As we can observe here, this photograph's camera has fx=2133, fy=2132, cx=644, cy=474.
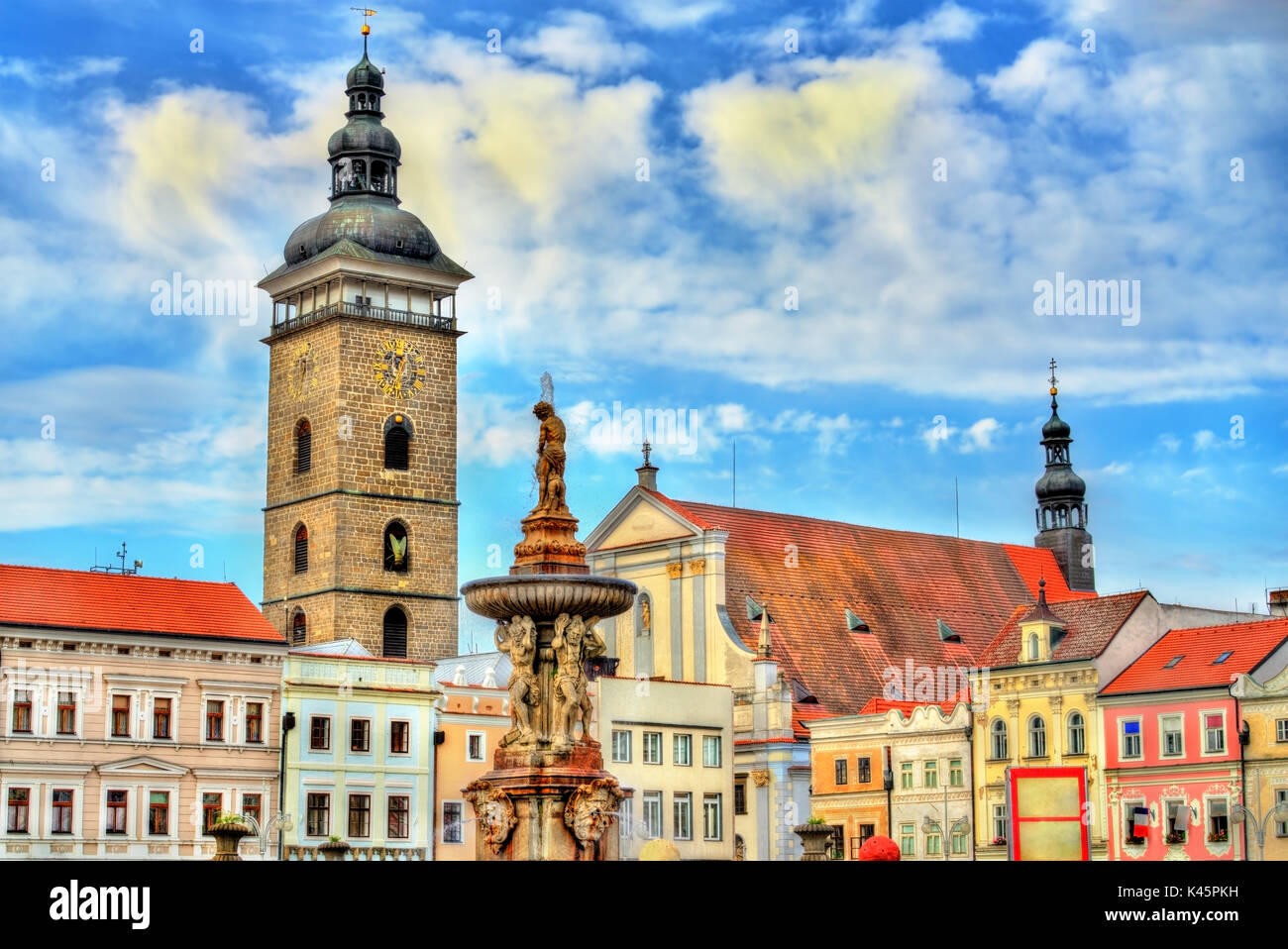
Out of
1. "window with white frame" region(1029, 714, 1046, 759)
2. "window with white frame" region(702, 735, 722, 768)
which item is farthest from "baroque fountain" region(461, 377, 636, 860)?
"window with white frame" region(702, 735, 722, 768)

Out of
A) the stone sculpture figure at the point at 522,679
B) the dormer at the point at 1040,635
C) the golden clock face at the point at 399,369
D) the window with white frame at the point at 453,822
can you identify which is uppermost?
the golden clock face at the point at 399,369

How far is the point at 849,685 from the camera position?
2655 inches

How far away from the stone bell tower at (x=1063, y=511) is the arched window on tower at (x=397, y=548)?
24755 millimetres

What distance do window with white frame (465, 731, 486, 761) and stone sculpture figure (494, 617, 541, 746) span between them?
92.7 feet

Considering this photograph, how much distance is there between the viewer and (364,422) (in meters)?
82.5

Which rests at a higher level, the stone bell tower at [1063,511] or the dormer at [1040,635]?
the stone bell tower at [1063,511]

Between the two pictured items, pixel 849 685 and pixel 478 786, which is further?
pixel 849 685

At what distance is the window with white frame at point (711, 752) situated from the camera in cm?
6247

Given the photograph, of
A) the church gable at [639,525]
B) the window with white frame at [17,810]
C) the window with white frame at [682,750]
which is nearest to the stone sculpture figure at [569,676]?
the window with white frame at [17,810]

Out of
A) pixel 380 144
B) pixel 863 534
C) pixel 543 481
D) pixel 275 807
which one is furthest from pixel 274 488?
pixel 543 481

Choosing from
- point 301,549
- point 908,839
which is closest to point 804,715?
point 908,839

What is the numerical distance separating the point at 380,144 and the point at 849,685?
3275cm

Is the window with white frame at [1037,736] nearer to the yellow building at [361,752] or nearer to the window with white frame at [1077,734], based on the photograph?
the window with white frame at [1077,734]
